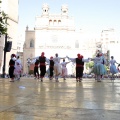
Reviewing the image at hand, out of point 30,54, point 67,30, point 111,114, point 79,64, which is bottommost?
point 111,114

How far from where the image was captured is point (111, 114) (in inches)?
165

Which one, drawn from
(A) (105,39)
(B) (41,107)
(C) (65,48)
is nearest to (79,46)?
(C) (65,48)

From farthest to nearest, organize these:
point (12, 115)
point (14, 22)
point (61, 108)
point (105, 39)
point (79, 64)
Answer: point (105, 39) → point (14, 22) → point (79, 64) → point (61, 108) → point (12, 115)

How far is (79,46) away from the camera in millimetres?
76375

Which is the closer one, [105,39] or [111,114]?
[111,114]

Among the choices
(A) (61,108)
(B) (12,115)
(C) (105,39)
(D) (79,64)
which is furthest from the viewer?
(C) (105,39)

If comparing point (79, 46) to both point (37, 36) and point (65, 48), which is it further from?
point (37, 36)

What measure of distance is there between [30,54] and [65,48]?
30.6 ft

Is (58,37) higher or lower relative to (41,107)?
higher

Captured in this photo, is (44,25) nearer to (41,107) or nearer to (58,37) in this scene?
(58,37)

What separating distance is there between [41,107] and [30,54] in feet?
239

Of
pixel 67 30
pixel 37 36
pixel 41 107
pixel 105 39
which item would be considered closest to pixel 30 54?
pixel 37 36

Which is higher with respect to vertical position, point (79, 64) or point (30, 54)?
point (30, 54)

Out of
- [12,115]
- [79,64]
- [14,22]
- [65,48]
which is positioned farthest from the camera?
[65,48]
